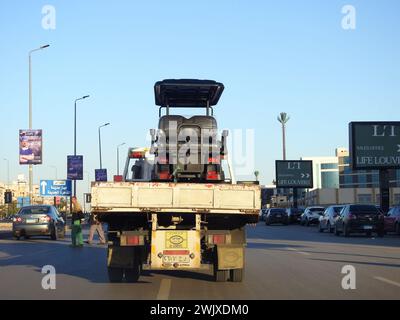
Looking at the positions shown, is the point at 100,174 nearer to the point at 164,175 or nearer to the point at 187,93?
the point at 187,93

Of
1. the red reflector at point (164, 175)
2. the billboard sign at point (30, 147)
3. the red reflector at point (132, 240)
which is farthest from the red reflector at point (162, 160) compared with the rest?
the billboard sign at point (30, 147)

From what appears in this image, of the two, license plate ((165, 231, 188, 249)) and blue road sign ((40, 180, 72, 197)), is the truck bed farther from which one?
blue road sign ((40, 180, 72, 197))

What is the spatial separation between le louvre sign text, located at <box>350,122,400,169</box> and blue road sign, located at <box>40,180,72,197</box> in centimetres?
2605

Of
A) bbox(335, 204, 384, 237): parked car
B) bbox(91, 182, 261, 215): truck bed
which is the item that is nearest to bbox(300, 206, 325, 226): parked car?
bbox(335, 204, 384, 237): parked car

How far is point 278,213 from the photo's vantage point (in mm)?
56719

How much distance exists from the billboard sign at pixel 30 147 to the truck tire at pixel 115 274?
31.4 metres

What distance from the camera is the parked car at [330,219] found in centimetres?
3503

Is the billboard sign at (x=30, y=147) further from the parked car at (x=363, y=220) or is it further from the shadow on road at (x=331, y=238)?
the parked car at (x=363, y=220)

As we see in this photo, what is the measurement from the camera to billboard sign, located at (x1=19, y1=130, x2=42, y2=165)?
42.8m
